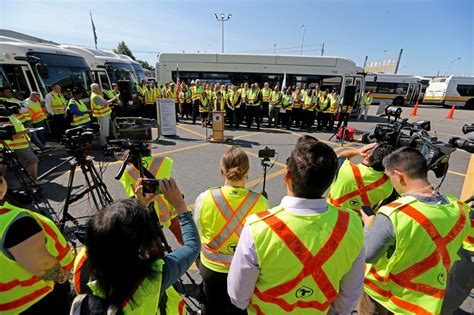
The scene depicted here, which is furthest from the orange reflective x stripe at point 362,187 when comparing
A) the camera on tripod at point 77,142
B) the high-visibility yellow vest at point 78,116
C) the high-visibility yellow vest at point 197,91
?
the high-visibility yellow vest at point 197,91

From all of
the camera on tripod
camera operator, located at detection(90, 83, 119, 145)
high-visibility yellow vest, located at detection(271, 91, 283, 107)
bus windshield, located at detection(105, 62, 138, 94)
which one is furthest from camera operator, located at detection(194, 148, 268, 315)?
bus windshield, located at detection(105, 62, 138, 94)

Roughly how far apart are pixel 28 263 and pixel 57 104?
780cm

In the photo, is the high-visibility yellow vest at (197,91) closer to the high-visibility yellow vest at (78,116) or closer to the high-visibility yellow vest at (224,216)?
the high-visibility yellow vest at (78,116)

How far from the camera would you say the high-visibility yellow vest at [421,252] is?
1.46m

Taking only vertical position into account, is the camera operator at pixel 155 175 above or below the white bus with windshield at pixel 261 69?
below

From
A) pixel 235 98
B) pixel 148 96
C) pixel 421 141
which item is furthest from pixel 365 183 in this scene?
pixel 148 96

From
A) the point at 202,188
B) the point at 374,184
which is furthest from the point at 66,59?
the point at 374,184

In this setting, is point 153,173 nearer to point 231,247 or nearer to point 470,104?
point 231,247

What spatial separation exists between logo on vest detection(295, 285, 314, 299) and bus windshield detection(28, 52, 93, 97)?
30.0 feet

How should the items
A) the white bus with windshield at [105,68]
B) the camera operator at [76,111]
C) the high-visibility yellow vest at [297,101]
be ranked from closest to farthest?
the camera operator at [76,111] < the high-visibility yellow vest at [297,101] < the white bus with windshield at [105,68]

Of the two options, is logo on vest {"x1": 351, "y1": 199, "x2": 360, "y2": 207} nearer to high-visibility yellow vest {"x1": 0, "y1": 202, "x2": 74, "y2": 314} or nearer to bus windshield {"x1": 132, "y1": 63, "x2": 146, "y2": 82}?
high-visibility yellow vest {"x1": 0, "y1": 202, "x2": 74, "y2": 314}

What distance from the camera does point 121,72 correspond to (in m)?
13.8

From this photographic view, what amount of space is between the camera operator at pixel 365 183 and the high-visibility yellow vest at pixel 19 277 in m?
2.44

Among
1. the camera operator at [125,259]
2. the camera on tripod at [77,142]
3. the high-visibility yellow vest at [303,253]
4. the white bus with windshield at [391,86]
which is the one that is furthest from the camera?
the white bus with windshield at [391,86]
